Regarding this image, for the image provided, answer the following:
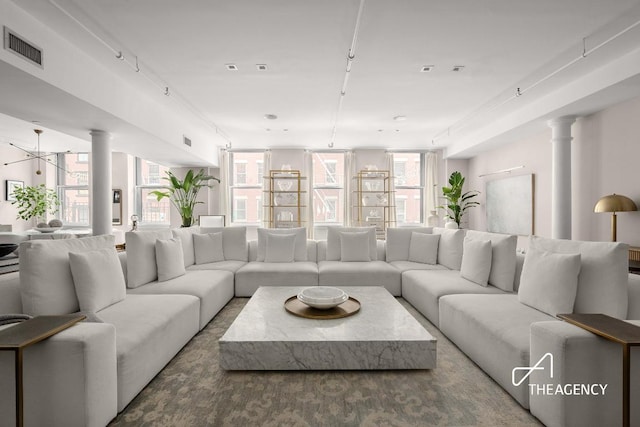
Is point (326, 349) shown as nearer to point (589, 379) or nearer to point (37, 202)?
point (589, 379)

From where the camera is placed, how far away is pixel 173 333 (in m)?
2.32

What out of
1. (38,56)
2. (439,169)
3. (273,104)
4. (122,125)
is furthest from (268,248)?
(439,169)

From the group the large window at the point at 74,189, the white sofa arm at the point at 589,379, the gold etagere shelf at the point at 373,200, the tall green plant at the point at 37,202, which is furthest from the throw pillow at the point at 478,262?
the large window at the point at 74,189

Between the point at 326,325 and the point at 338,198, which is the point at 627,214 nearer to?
the point at 326,325

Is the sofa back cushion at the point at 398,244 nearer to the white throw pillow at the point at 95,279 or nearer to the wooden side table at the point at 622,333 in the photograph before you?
the wooden side table at the point at 622,333

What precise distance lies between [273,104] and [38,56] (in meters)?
2.67

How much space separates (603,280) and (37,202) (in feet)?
33.3

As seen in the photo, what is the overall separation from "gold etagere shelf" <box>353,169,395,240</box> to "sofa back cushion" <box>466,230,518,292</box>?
182 inches

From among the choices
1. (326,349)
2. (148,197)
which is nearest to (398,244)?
(326,349)

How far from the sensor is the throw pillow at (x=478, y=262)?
3.04 m

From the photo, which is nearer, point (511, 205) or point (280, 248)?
point (280, 248)

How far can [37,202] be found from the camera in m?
7.54

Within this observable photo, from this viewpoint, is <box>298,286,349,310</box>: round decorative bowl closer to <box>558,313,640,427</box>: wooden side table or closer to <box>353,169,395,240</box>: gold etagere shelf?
<box>558,313,640,427</box>: wooden side table

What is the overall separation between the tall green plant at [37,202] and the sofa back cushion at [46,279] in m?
6.45
